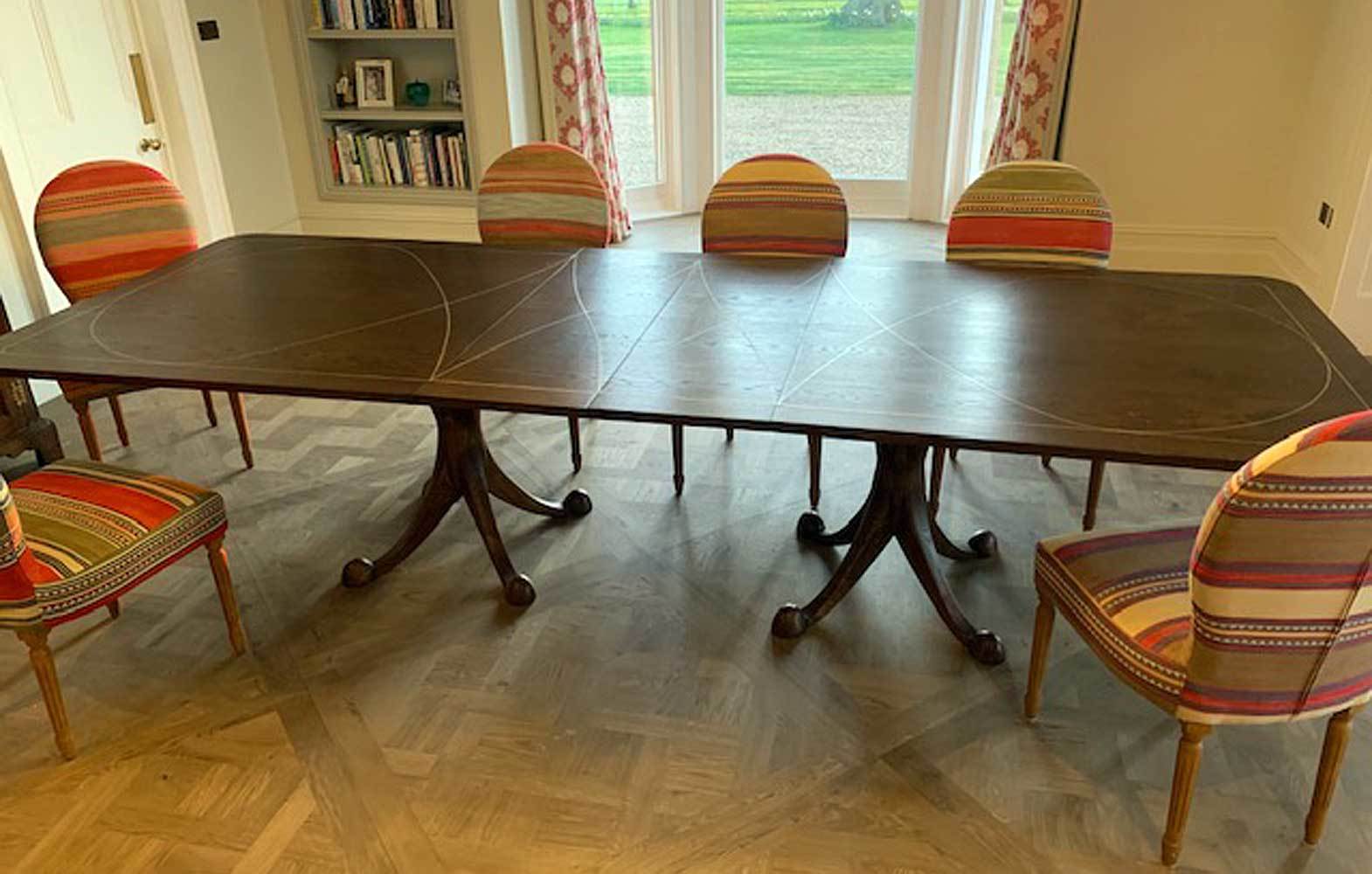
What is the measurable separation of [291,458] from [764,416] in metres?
2.02

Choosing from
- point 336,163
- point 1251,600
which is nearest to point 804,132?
point 336,163

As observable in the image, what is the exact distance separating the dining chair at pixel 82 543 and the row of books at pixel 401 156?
2.87 metres

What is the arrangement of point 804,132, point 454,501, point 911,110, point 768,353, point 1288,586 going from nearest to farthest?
1. point 1288,586
2. point 768,353
3. point 454,501
4. point 911,110
5. point 804,132

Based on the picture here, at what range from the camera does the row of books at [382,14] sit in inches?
177

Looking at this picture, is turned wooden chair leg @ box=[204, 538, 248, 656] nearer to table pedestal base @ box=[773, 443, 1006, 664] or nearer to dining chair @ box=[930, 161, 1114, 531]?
table pedestal base @ box=[773, 443, 1006, 664]

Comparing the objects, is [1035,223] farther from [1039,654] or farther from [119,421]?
[119,421]

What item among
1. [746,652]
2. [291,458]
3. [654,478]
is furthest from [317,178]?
[746,652]

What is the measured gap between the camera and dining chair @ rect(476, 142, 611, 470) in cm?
305

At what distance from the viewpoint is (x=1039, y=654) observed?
2.02 m

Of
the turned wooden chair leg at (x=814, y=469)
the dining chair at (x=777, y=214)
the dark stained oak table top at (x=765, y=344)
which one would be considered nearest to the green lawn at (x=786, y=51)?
the dining chair at (x=777, y=214)

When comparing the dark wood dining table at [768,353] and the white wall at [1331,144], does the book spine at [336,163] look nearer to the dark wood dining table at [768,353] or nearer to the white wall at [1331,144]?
the dark wood dining table at [768,353]

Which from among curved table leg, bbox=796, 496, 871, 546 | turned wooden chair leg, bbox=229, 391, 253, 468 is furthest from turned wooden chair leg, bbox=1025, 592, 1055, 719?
turned wooden chair leg, bbox=229, 391, 253, 468

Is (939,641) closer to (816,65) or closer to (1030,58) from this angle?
(1030,58)

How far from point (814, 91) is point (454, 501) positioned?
3502 millimetres
